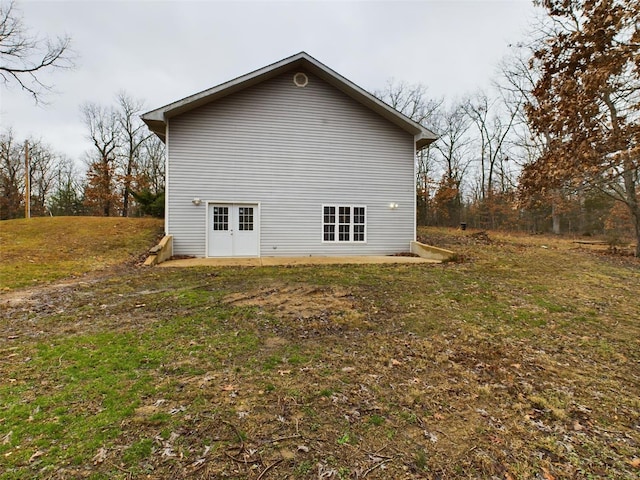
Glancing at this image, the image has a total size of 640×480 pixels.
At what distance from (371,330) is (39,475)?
148 inches

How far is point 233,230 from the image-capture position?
1171cm

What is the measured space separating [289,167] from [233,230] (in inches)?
123

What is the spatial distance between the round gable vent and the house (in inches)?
1.6

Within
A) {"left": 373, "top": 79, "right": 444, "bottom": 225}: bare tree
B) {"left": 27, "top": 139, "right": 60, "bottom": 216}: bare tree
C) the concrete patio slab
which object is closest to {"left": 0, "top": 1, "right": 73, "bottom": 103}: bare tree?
{"left": 27, "top": 139, "right": 60, "bottom": 216}: bare tree

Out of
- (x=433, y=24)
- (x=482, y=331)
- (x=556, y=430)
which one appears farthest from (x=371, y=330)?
(x=433, y=24)

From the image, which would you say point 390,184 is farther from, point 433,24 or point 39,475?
point 39,475

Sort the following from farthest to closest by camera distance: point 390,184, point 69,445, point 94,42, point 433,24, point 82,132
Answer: point 82,132 → point 94,42 → point 433,24 → point 390,184 → point 69,445

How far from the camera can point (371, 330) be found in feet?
15.6

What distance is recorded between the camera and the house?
11.2m

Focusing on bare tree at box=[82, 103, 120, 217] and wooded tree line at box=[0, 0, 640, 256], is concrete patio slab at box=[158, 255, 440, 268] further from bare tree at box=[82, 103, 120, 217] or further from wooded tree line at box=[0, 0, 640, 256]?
bare tree at box=[82, 103, 120, 217]

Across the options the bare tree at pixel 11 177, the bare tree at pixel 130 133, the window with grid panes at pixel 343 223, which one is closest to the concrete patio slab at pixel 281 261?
the window with grid panes at pixel 343 223

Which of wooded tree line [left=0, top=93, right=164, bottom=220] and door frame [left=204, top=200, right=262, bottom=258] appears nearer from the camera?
door frame [left=204, top=200, right=262, bottom=258]

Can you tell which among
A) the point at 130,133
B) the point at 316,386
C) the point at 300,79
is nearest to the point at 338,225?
the point at 300,79

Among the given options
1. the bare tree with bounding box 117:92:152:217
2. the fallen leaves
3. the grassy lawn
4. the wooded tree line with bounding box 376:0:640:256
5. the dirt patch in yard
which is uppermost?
the bare tree with bounding box 117:92:152:217
